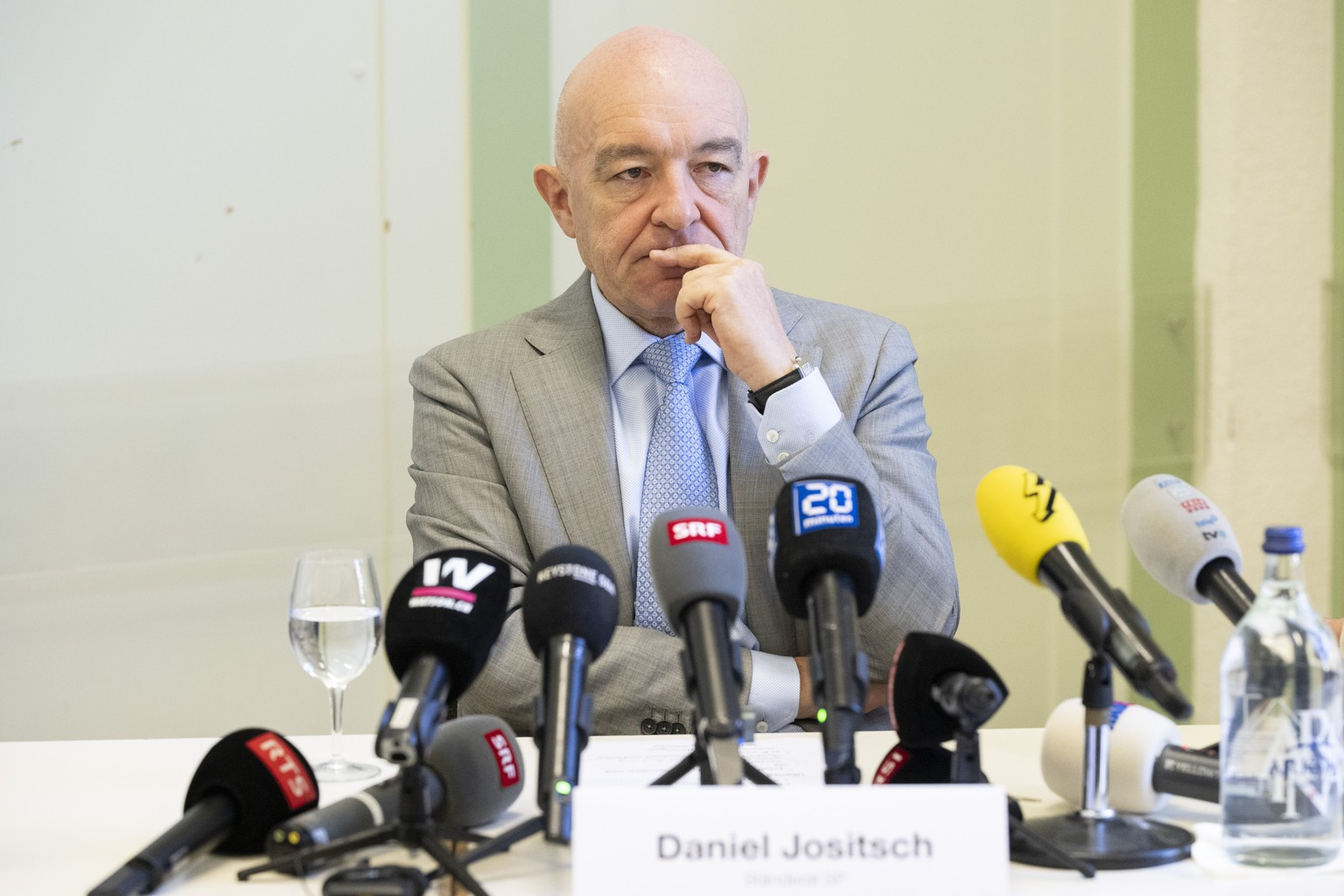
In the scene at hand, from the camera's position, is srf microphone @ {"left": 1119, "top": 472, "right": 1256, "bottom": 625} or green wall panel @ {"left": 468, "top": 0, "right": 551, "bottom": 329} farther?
green wall panel @ {"left": 468, "top": 0, "right": 551, "bottom": 329}

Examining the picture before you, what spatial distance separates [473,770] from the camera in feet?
3.92

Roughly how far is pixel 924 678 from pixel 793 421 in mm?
813

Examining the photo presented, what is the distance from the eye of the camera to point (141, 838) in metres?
1.21

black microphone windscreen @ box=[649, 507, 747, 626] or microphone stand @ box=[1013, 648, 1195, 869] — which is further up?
black microphone windscreen @ box=[649, 507, 747, 626]

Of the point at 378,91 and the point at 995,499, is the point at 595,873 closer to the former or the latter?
the point at 995,499

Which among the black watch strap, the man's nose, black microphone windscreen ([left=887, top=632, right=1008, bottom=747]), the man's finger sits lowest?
black microphone windscreen ([left=887, top=632, right=1008, bottom=747])

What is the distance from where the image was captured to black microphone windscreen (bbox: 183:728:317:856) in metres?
1.12

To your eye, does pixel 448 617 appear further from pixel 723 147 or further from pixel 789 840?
pixel 723 147

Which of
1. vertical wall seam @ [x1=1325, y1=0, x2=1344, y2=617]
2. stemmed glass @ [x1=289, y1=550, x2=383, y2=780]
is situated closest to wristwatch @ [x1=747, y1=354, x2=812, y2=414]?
stemmed glass @ [x1=289, y1=550, x2=383, y2=780]

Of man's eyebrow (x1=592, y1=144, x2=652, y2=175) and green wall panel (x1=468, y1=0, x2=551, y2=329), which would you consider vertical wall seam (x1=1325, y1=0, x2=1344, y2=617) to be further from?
man's eyebrow (x1=592, y1=144, x2=652, y2=175)

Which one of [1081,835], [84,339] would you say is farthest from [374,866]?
[84,339]

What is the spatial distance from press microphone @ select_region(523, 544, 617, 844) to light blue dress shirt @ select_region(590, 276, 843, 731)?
796mm

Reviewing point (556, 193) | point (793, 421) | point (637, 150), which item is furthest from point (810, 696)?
point (556, 193)

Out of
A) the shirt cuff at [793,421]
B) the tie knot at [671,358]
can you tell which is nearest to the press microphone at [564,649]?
the shirt cuff at [793,421]
